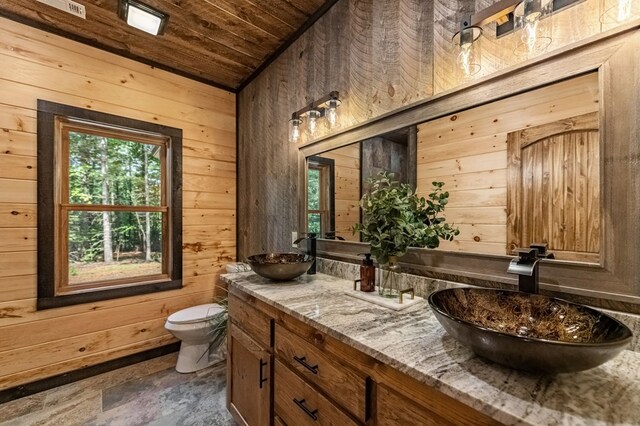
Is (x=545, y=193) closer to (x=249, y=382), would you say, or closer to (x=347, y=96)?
(x=347, y=96)

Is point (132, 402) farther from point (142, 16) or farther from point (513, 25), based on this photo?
point (513, 25)

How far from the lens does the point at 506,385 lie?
1.97ft

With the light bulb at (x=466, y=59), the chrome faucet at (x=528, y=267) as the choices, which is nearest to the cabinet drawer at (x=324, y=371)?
the chrome faucet at (x=528, y=267)

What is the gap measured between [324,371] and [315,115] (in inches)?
60.3

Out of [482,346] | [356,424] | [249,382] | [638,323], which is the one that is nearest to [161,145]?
[249,382]

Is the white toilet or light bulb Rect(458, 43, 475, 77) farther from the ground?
light bulb Rect(458, 43, 475, 77)

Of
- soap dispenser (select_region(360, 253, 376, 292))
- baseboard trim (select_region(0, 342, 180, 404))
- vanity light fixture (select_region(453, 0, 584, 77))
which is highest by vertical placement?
vanity light fixture (select_region(453, 0, 584, 77))

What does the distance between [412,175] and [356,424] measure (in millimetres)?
1057

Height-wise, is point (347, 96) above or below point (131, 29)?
below

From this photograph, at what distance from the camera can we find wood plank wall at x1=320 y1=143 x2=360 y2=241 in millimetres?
1679

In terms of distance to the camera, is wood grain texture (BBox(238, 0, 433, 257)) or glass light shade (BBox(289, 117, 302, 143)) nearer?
wood grain texture (BBox(238, 0, 433, 257))

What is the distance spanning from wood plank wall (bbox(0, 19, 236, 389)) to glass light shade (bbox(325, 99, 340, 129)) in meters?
1.53

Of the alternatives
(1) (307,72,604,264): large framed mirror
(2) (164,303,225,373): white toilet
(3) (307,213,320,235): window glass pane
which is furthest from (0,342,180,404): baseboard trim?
(1) (307,72,604,264): large framed mirror

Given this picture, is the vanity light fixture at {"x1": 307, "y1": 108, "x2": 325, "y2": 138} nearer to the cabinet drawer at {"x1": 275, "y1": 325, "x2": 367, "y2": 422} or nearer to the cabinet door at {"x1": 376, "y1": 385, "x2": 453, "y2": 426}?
the cabinet drawer at {"x1": 275, "y1": 325, "x2": 367, "y2": 422}
